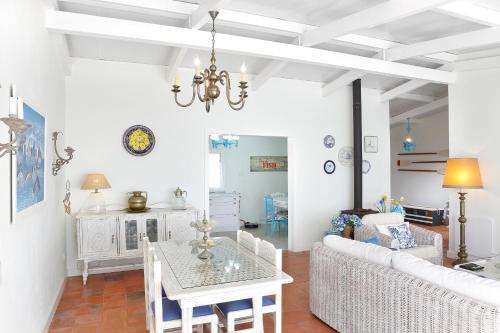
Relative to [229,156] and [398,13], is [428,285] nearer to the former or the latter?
[398,13]

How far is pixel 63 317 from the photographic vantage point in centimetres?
341

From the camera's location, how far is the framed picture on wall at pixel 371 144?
654 centimetres

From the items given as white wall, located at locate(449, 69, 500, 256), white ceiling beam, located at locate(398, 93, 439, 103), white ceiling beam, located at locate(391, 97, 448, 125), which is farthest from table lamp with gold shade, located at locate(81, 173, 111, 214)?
white ceiling beam, located at locate(391, 97, 448, 125)

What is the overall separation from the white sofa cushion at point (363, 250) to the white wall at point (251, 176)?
5311mm

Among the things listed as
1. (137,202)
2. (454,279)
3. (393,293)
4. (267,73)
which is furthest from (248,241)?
(267,73)

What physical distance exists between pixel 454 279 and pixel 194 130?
3923mm

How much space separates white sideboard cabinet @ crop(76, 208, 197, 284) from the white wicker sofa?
2.10m

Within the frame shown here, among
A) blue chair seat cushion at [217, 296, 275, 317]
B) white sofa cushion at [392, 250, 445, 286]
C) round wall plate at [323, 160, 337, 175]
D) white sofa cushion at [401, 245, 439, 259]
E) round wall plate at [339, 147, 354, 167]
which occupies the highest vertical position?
round wall plate at [339, 147, 354, 167]

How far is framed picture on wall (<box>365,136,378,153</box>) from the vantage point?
654cm

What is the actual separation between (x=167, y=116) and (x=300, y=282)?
9.33 feet

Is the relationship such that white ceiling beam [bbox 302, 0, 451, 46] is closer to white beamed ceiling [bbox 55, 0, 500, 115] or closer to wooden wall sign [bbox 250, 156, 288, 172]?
white beamed ceiling [bbox 55, 0, 500, 115]

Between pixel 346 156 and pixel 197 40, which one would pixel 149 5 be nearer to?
pixel 197 40

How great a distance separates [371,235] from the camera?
4.45 m

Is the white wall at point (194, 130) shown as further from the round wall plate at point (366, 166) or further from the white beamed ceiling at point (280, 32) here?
the white beamed ceiling at point (280, 32)
